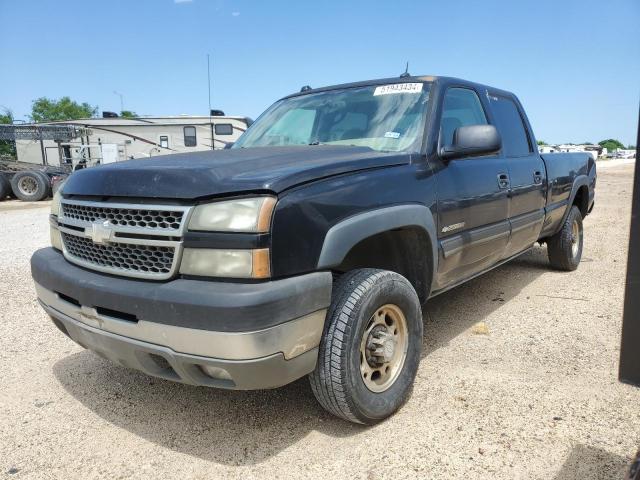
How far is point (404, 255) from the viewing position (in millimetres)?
2852

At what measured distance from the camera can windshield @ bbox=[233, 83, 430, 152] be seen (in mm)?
2998

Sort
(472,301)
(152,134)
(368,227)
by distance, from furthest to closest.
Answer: (152,134) → (472,301) → (368,227)

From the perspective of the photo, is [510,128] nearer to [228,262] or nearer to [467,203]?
[467,203]

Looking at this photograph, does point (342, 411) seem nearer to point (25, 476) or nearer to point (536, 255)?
point (25, 476)

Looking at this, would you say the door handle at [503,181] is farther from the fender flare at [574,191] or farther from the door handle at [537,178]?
the fender flare at [574,191]

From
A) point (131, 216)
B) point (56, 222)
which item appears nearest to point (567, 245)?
point (131, 216)

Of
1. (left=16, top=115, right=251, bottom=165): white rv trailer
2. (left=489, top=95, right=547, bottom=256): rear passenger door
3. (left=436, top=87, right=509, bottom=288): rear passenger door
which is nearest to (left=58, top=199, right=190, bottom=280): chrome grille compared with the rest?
(left=436, top=87, right=509, bottom=288): rear passenger door

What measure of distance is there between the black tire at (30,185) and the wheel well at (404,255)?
15815 mm

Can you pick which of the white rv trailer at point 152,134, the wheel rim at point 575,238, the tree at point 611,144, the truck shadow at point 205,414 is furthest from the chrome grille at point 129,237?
the tree at point 611,144

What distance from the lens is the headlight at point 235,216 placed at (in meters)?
1.87

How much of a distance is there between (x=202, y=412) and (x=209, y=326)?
3.31ft

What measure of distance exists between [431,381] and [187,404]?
4.64 feet

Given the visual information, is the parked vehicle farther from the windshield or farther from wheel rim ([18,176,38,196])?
the windshield

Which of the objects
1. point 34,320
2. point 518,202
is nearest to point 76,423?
point 34,320
